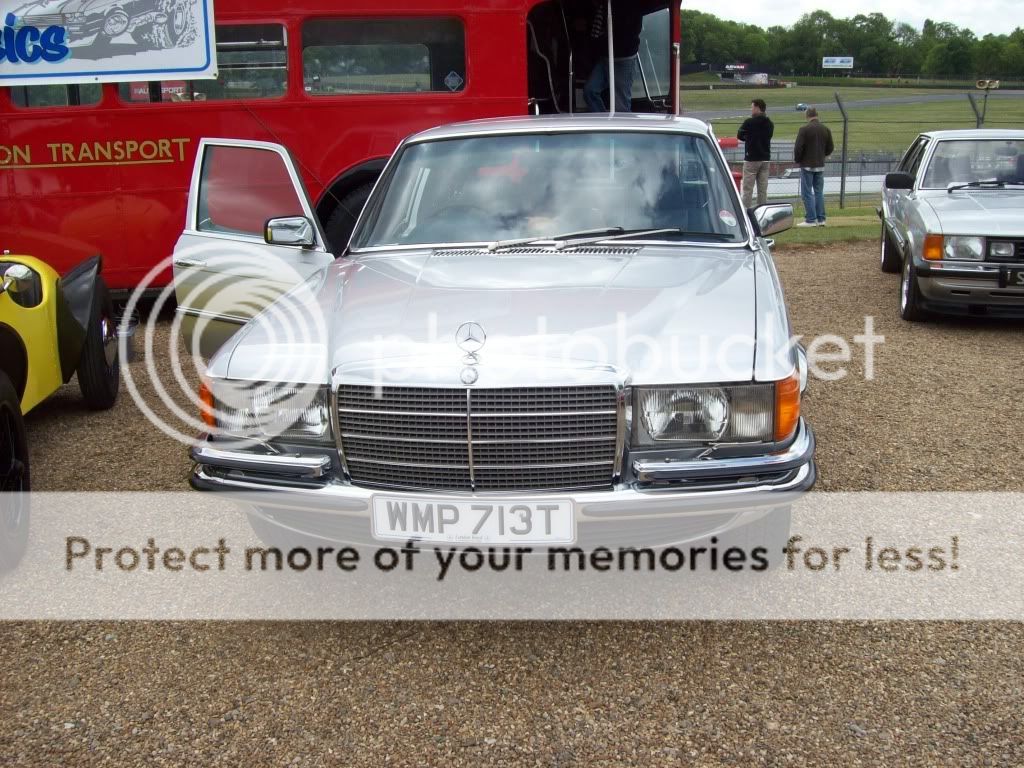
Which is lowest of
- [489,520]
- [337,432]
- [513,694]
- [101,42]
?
[513,694]

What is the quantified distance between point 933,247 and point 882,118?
46393 mm

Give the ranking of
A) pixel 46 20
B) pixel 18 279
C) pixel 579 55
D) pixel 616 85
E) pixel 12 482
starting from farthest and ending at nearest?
pixel 579 55, pixel 616 85, pixel 46 20, pixel 18 279, pixel 12 482

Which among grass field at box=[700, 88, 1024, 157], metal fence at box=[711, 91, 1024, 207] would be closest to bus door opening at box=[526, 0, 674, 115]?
metal fence at box=[711, 91, 1024, 207]

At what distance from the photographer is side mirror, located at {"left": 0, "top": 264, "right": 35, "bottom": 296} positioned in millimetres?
4965

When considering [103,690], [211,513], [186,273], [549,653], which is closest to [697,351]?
[549,653]

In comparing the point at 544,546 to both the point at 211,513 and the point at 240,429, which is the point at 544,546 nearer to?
the point at 240,429

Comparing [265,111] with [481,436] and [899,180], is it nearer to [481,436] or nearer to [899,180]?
[899,180]

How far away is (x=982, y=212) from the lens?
7.81 m

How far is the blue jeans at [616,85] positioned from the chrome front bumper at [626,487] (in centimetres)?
618

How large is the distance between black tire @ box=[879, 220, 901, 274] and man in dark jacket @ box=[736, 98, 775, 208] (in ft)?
17.0

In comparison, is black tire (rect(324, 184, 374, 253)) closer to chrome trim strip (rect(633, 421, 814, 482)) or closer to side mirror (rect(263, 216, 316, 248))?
side mirror (rect(263, 216, 316, 248))

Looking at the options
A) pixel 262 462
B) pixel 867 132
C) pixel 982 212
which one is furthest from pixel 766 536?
pixel 867 132

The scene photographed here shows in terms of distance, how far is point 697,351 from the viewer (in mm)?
3109

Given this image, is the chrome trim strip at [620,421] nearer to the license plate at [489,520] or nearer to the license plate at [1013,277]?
the license plate at [489,520]
